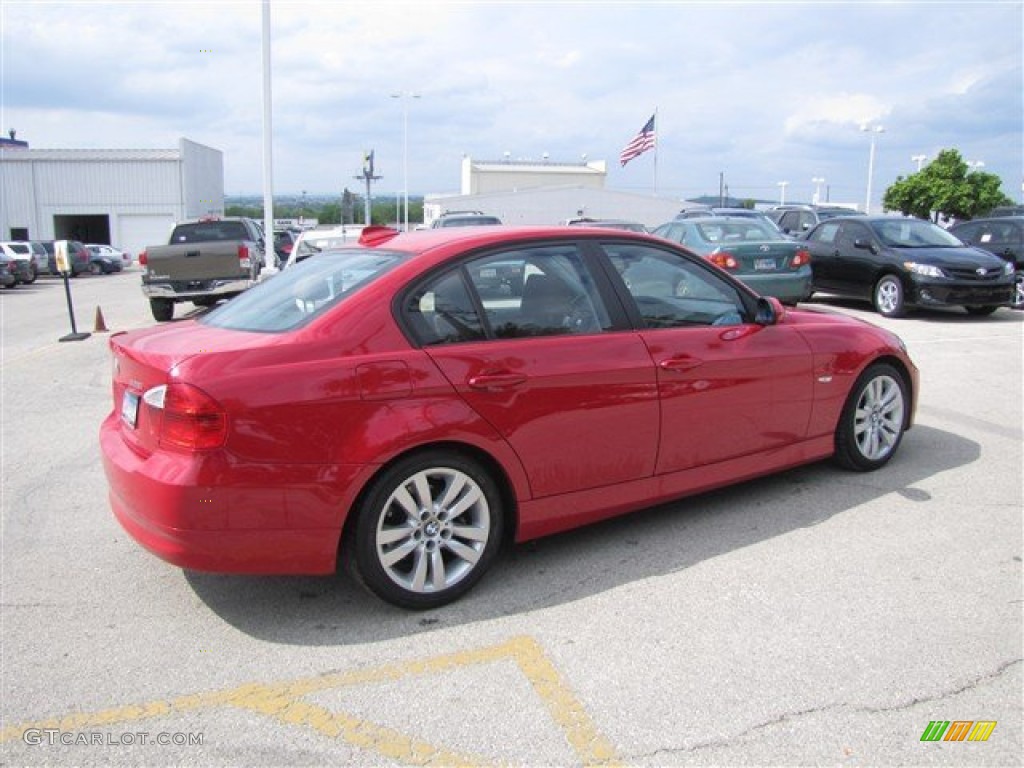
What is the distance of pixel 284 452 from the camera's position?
3.30m

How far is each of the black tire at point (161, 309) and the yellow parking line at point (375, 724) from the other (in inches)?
532

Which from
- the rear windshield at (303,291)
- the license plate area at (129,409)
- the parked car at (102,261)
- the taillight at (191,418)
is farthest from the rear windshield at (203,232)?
the parked car at (102,261)

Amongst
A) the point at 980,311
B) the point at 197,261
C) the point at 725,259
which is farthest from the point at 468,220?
the point at 980,311

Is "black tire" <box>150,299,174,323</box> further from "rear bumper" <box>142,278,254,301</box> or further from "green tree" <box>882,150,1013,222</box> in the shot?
"green tree" <box>882,150,1013,222</box>

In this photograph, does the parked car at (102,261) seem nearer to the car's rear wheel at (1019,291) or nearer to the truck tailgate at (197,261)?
the truck tailgate at (197,261)

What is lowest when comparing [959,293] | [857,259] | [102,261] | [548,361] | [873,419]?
[102,261]

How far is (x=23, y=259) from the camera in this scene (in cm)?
3012

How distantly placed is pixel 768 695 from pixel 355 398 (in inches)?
75.2

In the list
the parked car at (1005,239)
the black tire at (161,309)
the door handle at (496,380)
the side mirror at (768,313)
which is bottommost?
the black tire at (161,309)

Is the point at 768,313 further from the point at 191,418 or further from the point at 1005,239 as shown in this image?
the point at 1005,239

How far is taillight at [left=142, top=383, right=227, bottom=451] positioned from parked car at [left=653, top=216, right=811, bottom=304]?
9878 mm

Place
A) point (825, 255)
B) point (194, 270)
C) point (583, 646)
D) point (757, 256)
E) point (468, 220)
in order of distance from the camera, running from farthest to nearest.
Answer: point (468, 220)
point (194, 270)
point (825, 255)
point (757, 256)
point (583, 646)

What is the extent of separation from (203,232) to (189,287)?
4.14m

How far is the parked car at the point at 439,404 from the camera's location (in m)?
3.31
